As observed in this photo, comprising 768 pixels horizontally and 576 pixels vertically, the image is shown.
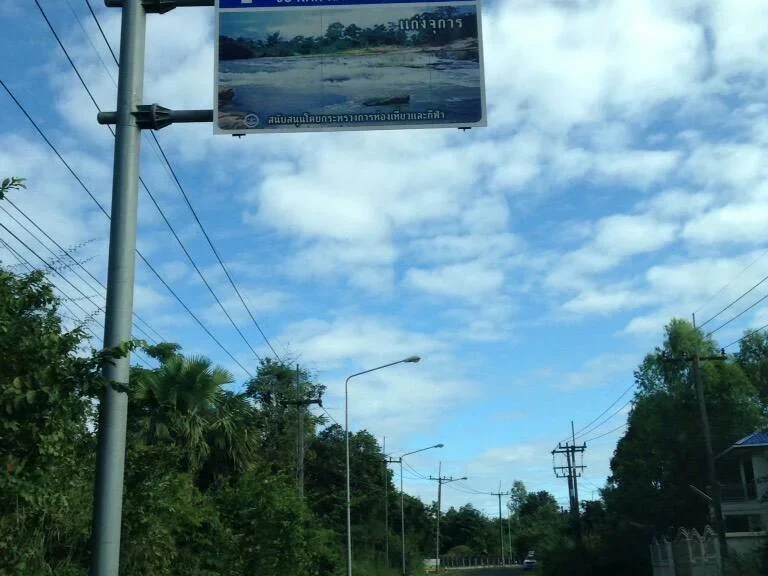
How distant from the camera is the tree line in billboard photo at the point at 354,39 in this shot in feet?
26.2

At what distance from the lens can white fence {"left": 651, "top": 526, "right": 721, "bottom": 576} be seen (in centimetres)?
3769

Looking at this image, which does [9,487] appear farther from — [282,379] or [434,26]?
[282,379]

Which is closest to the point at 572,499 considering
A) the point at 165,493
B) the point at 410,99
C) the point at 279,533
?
the point at 279,533

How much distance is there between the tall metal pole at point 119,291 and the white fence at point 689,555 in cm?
3307

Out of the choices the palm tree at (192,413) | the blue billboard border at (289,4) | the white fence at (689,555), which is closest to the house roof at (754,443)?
the white fence at (689,555)

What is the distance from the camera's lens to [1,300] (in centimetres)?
687

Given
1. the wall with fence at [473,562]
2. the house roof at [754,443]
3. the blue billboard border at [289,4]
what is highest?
the house roof at [754,443]

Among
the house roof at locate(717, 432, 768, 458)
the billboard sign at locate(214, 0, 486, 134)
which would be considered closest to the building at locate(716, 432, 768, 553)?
the house roof at locate(717, 432, 768, 458)

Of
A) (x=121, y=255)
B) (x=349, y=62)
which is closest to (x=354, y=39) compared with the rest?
(x=349, y=62)

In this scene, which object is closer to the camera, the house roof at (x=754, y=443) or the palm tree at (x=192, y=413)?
the palm tree at (x=192, y=413)

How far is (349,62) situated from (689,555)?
38453 mm

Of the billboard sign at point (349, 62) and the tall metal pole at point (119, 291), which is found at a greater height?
the billboard sign at point (349, 62)

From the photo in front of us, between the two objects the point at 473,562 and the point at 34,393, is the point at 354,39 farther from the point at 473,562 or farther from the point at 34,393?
the point at 473,562

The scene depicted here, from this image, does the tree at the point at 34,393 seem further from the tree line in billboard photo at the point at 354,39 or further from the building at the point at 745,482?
the building at the point at 745,482
